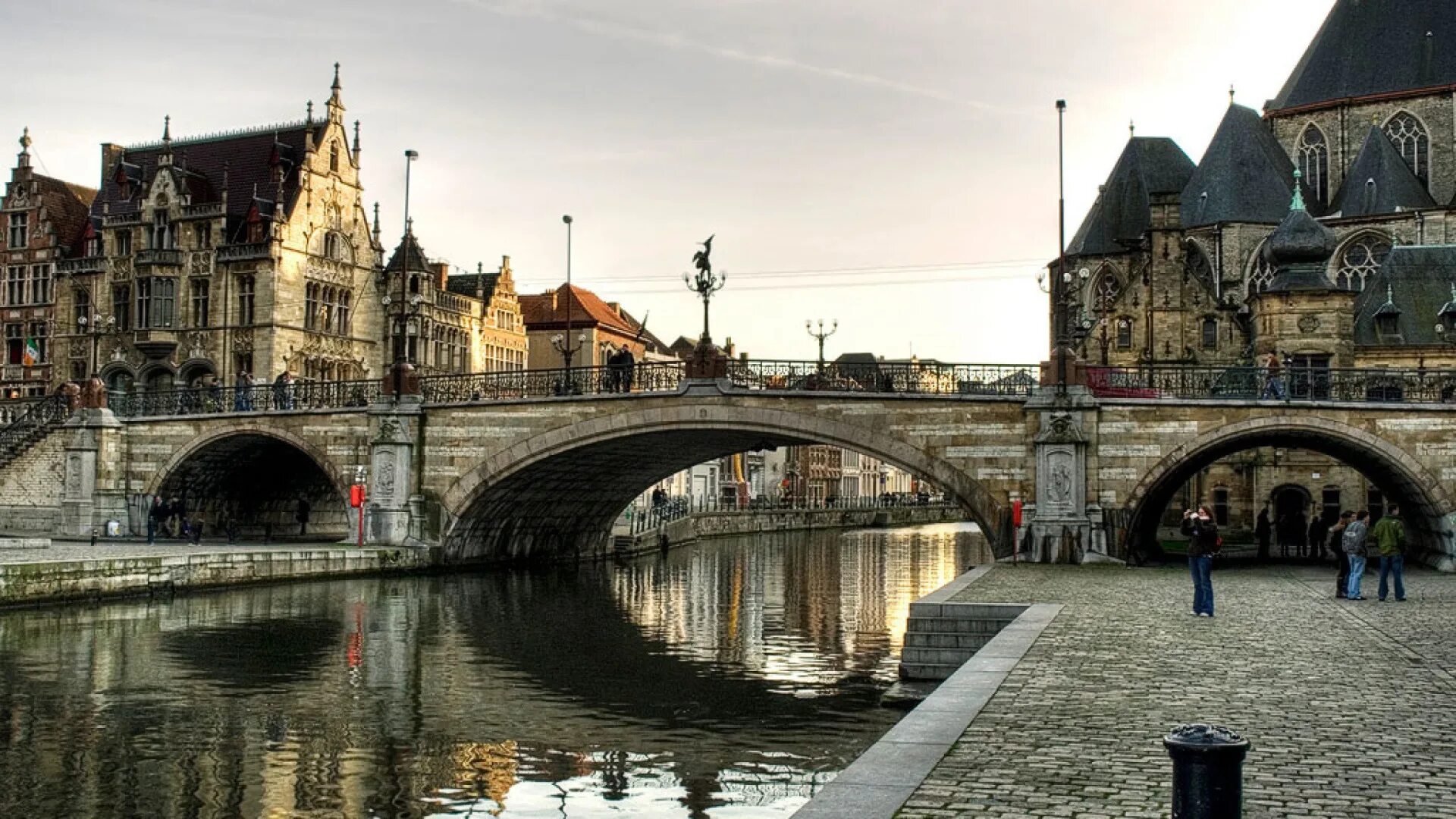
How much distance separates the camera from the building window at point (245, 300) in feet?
206

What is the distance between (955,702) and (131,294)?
5877 centimetres

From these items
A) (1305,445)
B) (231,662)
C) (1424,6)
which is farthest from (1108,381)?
(1424,6)

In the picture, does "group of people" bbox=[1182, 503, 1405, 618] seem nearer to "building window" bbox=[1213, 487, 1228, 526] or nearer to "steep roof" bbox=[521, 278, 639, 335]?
"building window" bbox=[1213, 487, 1228, 526]

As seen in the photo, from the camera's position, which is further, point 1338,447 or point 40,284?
point 40,284

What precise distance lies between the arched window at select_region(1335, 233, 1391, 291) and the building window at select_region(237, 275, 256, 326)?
4462 centimetres

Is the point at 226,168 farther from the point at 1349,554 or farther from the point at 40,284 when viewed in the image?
the point at 1349,554

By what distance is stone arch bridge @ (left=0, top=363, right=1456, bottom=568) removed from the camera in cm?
3650

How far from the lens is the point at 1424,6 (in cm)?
7075

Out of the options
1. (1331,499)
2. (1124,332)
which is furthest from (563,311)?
(1331,499)

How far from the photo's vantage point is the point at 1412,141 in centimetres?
7031

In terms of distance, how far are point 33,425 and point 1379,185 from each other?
5388 centimetres

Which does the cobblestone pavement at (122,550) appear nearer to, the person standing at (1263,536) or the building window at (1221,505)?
the person standing at (1263,536)

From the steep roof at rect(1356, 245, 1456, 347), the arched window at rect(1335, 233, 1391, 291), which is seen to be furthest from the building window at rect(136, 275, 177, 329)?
the arched window at rect(1335, 233, 1391, 291)

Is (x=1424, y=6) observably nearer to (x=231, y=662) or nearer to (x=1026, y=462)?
(x=1026, y=462)
